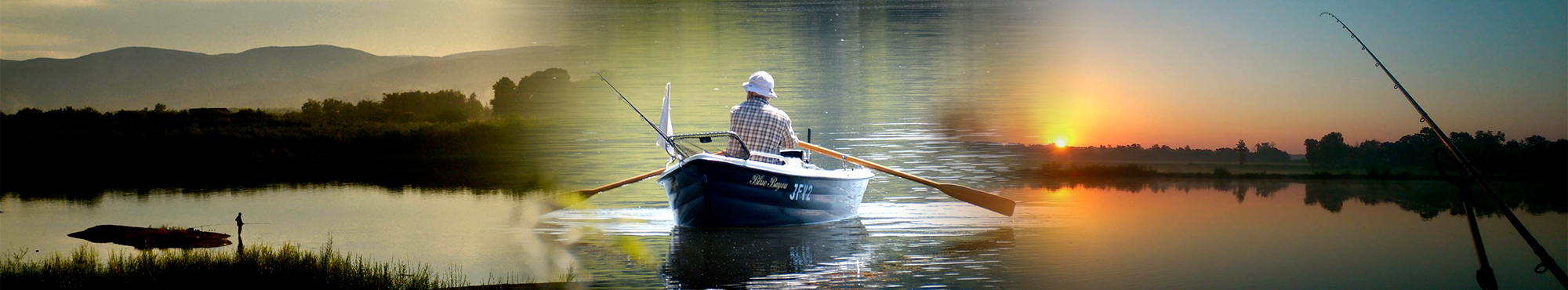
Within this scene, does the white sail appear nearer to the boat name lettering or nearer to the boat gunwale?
the boat gunwale

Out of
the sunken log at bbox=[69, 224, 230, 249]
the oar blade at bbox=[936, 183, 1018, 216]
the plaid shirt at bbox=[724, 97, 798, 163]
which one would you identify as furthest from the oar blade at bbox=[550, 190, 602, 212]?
the oar blade at bbox=[936, 183, 1018, 216]

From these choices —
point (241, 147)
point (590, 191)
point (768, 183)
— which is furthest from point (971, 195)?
point (241, 147)

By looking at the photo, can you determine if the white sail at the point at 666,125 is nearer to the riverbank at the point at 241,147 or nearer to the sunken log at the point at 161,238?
the sunken log at the point at 161,238

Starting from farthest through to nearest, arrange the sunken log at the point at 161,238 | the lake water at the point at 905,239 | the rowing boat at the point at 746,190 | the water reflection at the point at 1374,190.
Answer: the water reflection at the point at 1374,190 < the sunken log at the point at 161,238 < the rowing boat at the point at 746,190 < the lake water at the point at 905,239

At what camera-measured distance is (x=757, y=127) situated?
9391mm

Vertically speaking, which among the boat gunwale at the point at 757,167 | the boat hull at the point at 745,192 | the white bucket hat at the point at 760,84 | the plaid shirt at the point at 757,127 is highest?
the white bucket hat at the point at 760,84

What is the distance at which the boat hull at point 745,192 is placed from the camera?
9.11 m

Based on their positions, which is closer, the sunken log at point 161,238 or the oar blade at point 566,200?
the sunken log at point 161,238

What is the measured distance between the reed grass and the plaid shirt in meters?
2.74

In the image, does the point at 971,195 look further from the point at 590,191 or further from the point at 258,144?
the point at 258,144

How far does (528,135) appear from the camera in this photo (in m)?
26.8

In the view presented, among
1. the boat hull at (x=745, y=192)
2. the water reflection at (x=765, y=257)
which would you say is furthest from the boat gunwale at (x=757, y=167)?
the water reflection at (x=765, y=257)

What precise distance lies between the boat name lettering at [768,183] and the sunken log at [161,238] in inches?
187

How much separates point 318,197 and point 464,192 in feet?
7.73
